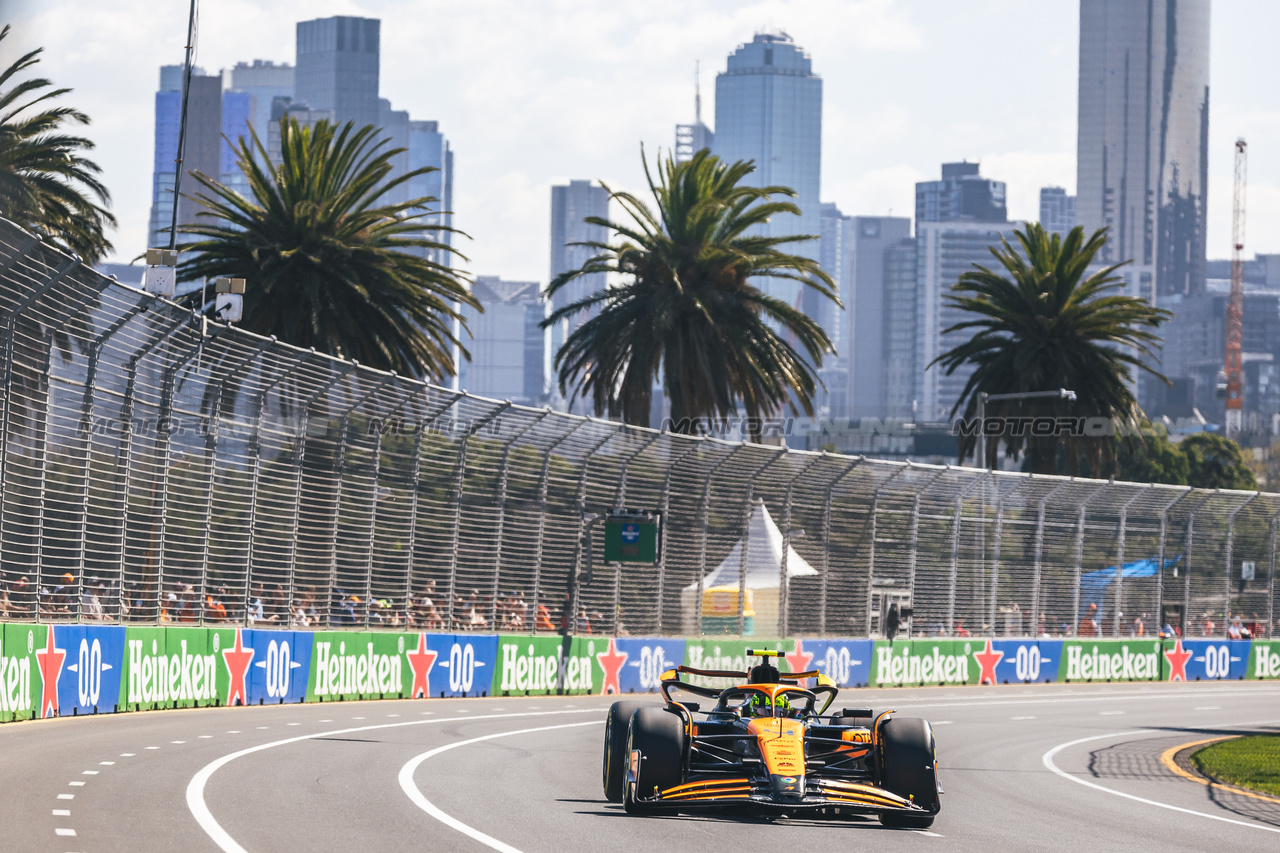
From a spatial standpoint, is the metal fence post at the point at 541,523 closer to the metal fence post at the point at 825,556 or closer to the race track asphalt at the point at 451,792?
the race track asphalt at the point at 451,792

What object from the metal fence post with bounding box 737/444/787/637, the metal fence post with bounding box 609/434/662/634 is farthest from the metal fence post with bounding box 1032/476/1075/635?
the metal fence post with bounding box 609/434/662/634

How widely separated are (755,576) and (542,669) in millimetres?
6010

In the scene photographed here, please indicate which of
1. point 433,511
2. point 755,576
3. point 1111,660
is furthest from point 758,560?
point 1111,660

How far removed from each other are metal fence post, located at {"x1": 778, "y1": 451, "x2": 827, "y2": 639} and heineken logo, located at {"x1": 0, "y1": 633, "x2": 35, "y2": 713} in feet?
58.2

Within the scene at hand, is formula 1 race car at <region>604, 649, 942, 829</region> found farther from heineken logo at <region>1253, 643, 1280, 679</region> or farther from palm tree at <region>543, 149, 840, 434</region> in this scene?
heineken logo at <region>1253, 643, 1280, 679</region>

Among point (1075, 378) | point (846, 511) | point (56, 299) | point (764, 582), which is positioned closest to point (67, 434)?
point (56, 299)

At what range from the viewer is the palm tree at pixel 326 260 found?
33.2 metres

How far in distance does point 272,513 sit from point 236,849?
14.4m

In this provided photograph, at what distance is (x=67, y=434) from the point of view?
1962 cm

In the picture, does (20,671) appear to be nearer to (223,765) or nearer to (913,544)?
(223,765)

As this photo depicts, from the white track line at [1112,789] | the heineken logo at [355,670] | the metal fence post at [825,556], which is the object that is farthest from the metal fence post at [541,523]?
the white track line at [1112,789]

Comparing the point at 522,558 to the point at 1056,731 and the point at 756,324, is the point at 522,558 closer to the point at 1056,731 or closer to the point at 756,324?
the point at 1056,731

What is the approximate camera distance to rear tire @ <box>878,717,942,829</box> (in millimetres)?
12312

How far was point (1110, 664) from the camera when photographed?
4266 cm
